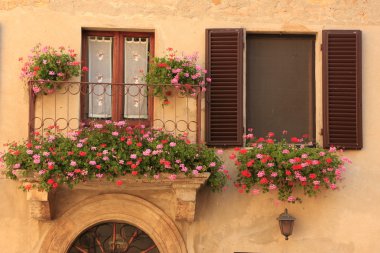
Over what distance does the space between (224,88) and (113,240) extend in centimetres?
221

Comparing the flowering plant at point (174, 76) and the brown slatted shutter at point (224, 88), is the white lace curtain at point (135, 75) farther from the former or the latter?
the brown slatted shutter at point (224, 88)

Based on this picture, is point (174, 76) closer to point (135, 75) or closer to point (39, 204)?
point (135, 75)

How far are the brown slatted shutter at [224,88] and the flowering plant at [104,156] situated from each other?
0.61 m

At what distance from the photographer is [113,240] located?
9.52 meters

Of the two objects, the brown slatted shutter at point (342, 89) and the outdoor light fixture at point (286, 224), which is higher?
the brown slatted shutter at point (342, 89)

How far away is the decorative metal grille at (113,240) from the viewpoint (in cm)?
950

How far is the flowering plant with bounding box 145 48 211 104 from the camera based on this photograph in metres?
9.38

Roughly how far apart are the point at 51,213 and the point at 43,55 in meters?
1.81

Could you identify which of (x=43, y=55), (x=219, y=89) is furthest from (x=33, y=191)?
(x=219, y=89)

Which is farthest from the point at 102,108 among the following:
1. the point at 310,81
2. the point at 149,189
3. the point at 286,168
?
the point at 310,81

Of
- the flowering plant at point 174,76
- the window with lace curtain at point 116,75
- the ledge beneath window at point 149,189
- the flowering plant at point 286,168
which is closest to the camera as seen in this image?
the ledge beneath window at point 149,189

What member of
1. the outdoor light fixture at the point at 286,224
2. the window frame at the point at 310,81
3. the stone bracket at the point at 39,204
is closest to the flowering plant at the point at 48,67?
the stone bracket at the point at 39,204

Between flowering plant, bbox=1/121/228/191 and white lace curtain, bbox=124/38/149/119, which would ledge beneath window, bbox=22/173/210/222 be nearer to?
flowering plant, bbox=1/121/228/191

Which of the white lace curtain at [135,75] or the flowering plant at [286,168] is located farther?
the white lace curtain at [135,75]
